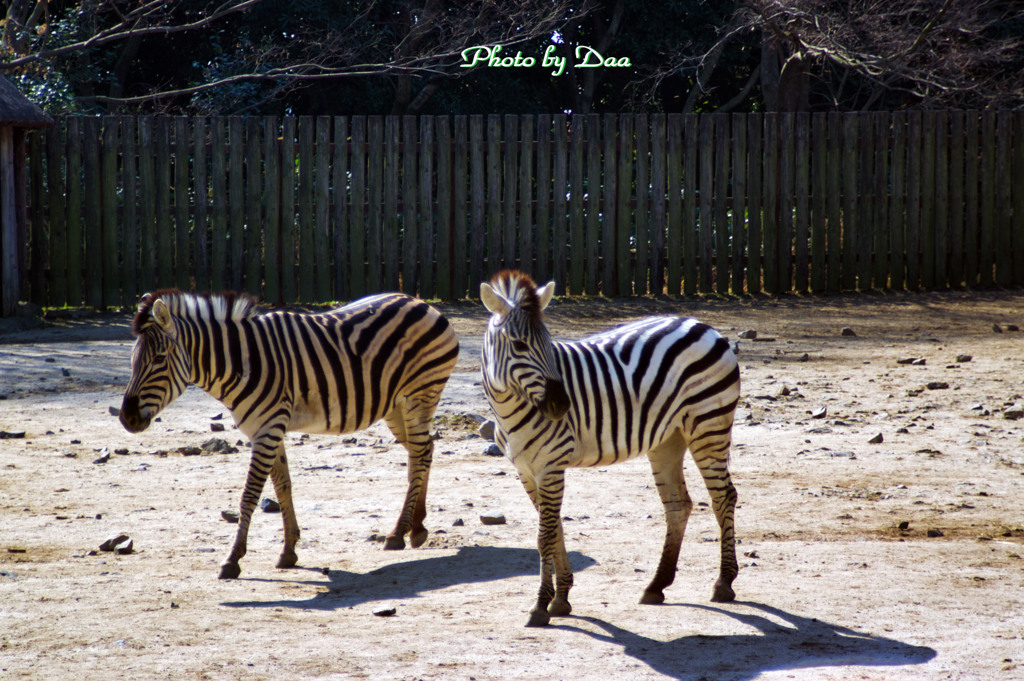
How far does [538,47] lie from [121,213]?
9830 mm

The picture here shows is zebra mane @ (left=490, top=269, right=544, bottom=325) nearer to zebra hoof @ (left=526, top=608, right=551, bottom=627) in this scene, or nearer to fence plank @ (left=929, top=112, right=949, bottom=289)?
zebra hoof @ (left=526, top=608, right=551, bottom=627)

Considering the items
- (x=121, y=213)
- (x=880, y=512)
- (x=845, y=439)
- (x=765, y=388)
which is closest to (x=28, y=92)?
(x=121, y=213)

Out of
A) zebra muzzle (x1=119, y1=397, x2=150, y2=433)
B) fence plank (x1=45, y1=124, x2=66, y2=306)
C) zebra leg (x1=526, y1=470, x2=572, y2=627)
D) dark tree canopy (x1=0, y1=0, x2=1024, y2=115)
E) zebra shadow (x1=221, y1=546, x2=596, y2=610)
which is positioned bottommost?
zebra shadow (x1=221, y1=546, x2=596, y2=610)

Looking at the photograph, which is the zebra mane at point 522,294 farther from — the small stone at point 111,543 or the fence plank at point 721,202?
the fence plank at point 721,202

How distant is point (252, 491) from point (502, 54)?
15.4 meters

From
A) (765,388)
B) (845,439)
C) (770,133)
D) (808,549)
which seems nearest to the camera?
(808,549)

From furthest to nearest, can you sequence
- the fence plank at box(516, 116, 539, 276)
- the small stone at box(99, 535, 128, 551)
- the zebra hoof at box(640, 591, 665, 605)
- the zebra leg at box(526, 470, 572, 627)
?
1. the fence plank at box(516, 116, 539, 276)
2. the small stone at box(99, 535, 128, 551)
3. the zebra hoof at box(640, 591, 665, 605)
4. the zebra leg at box(526, 470, 572, 627)

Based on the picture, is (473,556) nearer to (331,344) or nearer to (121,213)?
(331,344)

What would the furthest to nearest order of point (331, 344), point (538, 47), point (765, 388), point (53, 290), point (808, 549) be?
point (538, 47)
point (53, 290)
point (765, 388)
point (331, 344)
point (808, 549)

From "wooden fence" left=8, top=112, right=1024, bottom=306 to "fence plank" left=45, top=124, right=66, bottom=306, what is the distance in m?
0.03

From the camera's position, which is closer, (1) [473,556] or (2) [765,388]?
(1) [473,556]

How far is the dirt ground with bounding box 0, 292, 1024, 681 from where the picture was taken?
4.24m

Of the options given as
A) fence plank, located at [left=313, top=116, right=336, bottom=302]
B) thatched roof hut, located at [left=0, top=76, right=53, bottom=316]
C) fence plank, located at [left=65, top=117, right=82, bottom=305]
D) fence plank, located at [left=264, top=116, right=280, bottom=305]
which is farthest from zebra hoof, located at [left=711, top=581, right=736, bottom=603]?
fence plank, located at [left=65, top=117, right=82, bottom=305]

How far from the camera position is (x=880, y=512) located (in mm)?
6316
